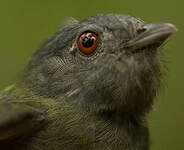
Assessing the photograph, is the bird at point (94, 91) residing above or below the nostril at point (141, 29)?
below

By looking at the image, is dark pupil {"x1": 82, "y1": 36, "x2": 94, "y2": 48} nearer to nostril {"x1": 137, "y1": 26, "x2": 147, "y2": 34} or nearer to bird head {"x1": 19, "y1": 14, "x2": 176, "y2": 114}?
bird head {"x1": 19, "y1": 14, "x2": 176, "y2": 114}

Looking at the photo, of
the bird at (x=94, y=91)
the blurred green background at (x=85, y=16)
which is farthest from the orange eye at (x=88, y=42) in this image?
the blurred green background at (x=85, y=16)

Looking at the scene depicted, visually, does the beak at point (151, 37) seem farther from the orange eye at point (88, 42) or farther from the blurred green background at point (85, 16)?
the blurred green background at point (85, 16)

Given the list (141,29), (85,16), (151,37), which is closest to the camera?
(151,37)

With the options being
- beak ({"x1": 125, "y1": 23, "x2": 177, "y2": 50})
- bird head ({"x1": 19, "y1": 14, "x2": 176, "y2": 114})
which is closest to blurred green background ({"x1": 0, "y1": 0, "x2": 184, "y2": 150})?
bird head ({"x1": 19, "y1": 14, "x2": 176, "y2": 114})

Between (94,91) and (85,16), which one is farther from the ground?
(85,16)

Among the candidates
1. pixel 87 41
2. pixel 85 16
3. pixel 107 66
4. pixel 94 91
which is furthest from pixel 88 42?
pixel 85 16

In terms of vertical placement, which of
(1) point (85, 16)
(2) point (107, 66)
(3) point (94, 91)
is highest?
(1) point (85, 16)

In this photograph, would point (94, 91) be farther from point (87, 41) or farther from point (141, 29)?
point (141, 29)

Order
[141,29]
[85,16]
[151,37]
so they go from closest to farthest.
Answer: [151,37], [141,29], [85,16]
